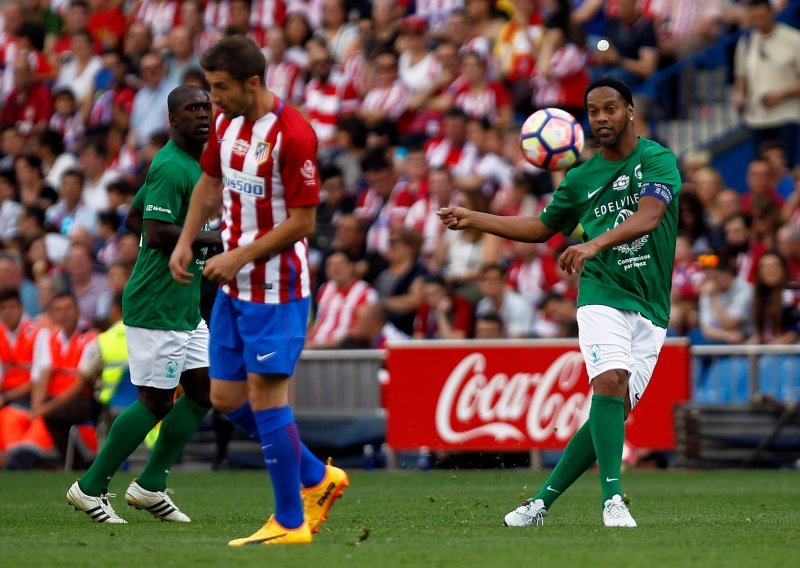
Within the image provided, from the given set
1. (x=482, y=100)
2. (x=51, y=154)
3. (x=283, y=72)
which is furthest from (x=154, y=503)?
(x=51, y=154)

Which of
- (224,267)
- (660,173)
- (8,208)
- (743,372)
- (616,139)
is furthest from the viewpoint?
(8,208)

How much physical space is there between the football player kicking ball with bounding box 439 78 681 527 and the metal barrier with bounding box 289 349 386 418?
23.7ft

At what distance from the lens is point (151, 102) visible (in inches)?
888

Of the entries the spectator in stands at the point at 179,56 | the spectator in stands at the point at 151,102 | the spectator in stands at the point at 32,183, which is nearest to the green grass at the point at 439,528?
the spectator in stands at the point at 32,183

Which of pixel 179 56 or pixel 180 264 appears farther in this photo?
pixel 179 56

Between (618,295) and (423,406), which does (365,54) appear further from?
(618,295)

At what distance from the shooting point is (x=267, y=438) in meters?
7.14

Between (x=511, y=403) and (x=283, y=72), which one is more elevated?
(x=283, y=72)

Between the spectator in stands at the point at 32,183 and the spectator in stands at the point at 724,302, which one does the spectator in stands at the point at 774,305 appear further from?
the spectator in stands at the point at 32,183

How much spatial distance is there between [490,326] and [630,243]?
698cm

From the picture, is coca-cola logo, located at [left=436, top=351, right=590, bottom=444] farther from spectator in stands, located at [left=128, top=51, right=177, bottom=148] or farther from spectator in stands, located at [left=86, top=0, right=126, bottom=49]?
spectator in stands, located at [left=86, top=0, right=126, bottom=49]

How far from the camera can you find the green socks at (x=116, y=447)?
895cm

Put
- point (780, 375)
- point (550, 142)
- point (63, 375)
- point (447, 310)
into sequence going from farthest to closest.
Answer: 1. point (63, 375)
2. point (447, 310)
3. point (780, 375)
4. point (550, 142)

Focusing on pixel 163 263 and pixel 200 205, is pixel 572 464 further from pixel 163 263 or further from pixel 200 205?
pixel 163 263
